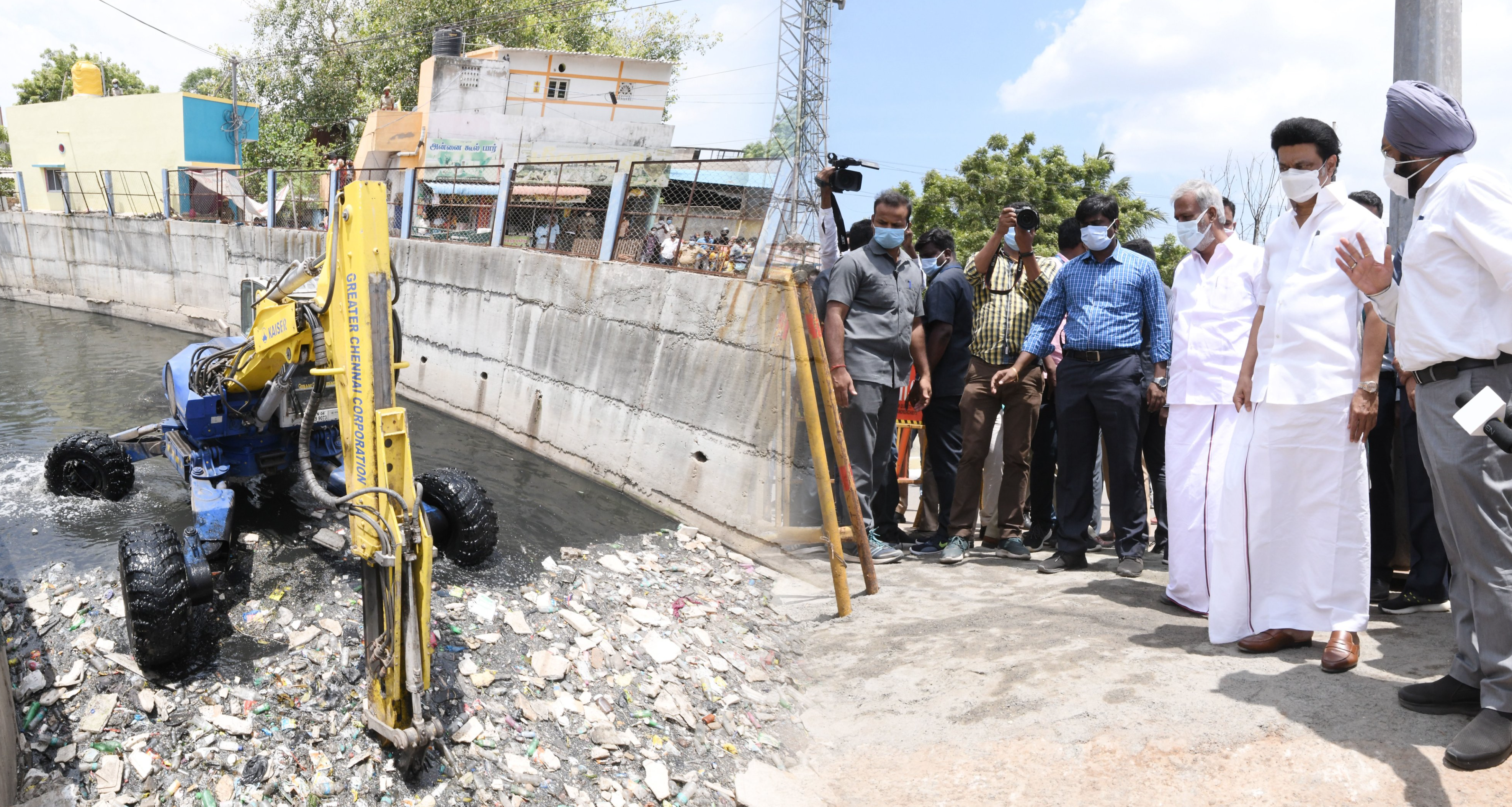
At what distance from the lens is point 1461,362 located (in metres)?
2.97

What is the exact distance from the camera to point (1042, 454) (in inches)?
241

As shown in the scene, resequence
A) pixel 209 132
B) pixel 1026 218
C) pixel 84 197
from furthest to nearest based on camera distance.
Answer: pixel 209 132 < pixel 84 197 < pixel 1026 218

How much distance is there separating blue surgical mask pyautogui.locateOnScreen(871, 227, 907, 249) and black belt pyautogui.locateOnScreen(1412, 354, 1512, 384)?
2.96 meters

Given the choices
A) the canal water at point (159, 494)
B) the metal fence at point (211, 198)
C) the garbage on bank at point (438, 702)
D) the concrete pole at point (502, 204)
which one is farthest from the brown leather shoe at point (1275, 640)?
the metal fence at point (211, 198)

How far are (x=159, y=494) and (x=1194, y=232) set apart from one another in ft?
25.9

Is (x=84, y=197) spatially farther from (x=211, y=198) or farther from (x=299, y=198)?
(x=299, y=198)

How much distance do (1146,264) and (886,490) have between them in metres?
2.12

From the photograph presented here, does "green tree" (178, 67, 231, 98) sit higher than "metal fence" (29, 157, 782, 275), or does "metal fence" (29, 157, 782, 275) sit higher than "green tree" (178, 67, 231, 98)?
"green tree" (178, 67, 231, 98)

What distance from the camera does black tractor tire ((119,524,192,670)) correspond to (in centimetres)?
407

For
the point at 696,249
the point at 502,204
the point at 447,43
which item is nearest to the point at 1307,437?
the point at 696,249

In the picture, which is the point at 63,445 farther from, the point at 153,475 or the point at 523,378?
the point at 523,378

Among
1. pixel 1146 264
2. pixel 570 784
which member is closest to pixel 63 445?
pixel 570 784

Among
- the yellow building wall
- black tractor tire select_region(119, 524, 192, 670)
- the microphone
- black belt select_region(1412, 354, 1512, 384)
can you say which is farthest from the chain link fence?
the yellow building wall

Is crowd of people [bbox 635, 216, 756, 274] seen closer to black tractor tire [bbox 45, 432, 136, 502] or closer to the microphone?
black tractor tire [bbox 45, 432, 136, 502]
